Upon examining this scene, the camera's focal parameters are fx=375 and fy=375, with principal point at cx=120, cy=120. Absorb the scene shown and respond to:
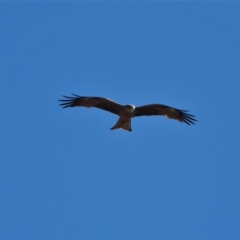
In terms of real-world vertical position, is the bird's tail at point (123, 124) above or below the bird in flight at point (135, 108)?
below

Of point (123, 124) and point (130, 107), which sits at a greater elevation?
point (130, 107)

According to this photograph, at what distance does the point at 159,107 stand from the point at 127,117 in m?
1.27

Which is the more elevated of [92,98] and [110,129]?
[92,98]

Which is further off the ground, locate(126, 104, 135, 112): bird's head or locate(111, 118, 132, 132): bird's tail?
locate(126, 104, 135, 112): bird's head

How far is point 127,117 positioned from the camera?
11.9 meters

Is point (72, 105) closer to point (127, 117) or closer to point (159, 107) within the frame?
point (127, 117)

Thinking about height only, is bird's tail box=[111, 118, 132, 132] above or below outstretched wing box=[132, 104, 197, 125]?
below

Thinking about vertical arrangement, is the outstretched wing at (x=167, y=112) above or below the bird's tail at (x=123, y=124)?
above

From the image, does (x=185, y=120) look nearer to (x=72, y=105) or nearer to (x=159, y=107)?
(x=159, y=107)

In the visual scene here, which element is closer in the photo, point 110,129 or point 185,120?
point 110,129

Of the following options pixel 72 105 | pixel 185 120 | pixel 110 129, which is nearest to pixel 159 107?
pixel 185 120

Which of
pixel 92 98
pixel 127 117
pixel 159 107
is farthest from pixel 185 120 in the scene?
pixel 92 98

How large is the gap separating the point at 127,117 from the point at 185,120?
6.72ft

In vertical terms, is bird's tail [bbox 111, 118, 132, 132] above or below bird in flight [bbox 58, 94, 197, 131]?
below
